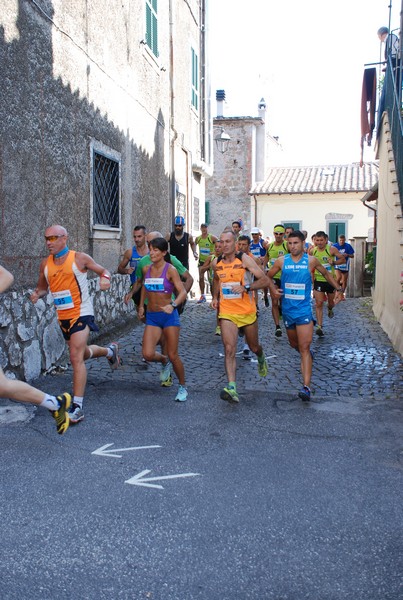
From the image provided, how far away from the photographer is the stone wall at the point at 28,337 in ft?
22.3

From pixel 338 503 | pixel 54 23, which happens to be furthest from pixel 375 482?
pixel 54 23

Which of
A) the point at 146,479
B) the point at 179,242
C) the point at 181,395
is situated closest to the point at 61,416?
the point at 146,479

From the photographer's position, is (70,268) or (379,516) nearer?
(379,516)

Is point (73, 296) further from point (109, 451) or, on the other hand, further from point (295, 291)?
point (295, 291)

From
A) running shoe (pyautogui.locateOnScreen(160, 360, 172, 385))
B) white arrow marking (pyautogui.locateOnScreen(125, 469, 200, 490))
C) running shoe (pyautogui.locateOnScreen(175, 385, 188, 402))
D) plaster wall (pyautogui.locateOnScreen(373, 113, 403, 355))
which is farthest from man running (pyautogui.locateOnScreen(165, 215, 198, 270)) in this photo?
white arrow marking (pyautogui.locateOnScreen(125, 469, 200, 490))

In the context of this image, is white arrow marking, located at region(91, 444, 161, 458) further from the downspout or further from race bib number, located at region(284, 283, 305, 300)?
the downspout

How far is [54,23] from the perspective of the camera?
8.16m

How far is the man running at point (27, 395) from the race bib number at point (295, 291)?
2.76 metres

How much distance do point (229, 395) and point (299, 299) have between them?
4.13ft

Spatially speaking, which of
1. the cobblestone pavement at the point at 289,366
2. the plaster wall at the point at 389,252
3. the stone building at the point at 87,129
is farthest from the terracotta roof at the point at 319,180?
the cobblestone pavement at the point at 289,366

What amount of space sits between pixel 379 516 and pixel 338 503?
0.90 ft

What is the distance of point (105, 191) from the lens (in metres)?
10.5

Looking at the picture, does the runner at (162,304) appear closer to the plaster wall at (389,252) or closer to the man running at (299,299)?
the man running at (299,299)

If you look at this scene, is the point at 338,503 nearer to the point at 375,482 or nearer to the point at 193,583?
the point at 375,482
